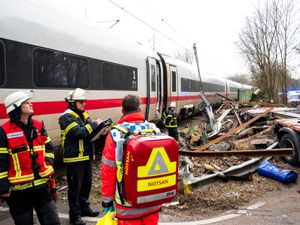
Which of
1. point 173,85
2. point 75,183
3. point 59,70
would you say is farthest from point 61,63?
point 173,85

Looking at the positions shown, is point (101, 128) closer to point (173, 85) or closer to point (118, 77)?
point (118, 77)

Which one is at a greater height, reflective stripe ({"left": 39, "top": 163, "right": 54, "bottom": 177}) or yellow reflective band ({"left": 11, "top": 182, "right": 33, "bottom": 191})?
reflective stripe ({"left": 39, "top": 163, "right": 54, "bottom": 177})

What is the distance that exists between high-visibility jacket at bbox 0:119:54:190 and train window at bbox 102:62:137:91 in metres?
5.23

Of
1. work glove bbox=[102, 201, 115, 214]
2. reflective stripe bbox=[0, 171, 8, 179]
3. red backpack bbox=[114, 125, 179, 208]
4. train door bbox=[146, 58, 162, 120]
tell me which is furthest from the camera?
train door bbox=[146, 58, 162, 120]

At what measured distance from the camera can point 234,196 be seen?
17.2ft

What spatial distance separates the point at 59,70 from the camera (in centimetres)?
655

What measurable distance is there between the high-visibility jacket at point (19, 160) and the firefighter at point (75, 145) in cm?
103

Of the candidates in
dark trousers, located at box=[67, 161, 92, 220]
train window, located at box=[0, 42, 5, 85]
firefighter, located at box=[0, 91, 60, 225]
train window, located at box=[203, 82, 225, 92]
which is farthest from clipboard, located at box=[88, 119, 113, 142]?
train window, located at box=[203, 82, 225, 92]

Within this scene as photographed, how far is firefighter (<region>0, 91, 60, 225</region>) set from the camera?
3.03 meters

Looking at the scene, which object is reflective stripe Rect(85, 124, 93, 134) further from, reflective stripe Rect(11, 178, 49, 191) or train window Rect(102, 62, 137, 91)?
train window Rect(102, 62, 137, 91)

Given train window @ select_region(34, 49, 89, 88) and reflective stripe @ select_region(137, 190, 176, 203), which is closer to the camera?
reflective stripe @ select_region(137, 190, 176, 203)

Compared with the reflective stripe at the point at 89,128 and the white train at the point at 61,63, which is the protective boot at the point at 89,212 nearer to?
the reflective stripe at the point at 89,128

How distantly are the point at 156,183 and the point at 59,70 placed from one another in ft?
14.9

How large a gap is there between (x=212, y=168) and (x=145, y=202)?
3.93 metres
